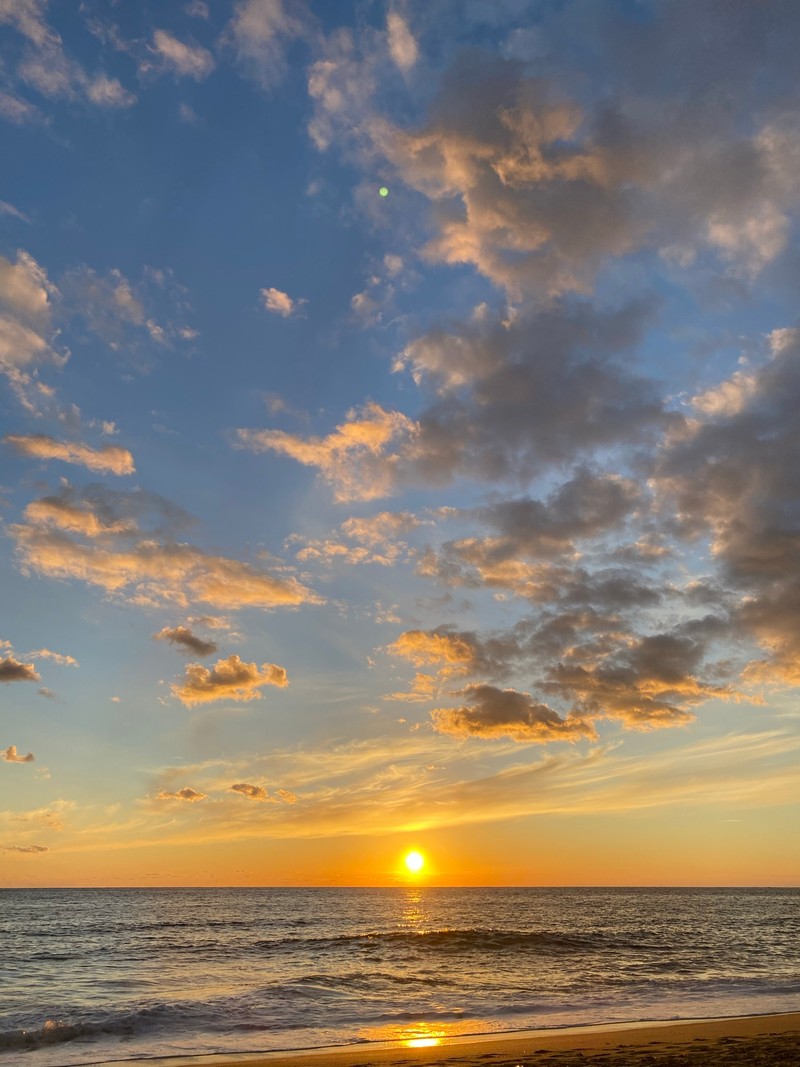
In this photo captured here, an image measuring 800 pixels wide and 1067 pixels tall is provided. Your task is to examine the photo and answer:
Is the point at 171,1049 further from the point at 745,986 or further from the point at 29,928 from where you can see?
the point at 29,928

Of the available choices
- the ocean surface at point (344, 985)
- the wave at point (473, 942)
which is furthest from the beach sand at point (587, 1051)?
the wave at point (473, 942)

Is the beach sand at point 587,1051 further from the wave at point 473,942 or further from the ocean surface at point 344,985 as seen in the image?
the wave at point 473,942

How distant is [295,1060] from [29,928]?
212 ft

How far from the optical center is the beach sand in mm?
15602

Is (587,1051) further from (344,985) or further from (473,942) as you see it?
(473,942)

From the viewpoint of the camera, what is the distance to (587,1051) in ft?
55.6

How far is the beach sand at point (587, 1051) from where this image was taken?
15.6m

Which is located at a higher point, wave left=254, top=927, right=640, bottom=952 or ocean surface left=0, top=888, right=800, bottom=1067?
wave left=254, top=927, right=640, bottom=952

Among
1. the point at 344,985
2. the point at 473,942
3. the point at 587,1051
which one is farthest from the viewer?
the point at 473,942

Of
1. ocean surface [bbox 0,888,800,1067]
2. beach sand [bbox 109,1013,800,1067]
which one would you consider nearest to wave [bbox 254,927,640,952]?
ocean surface [bbox 0,888,800,1067]

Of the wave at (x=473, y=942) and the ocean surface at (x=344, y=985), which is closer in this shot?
the ocean surface at (x=344, y=985)

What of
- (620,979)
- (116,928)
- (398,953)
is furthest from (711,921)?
(116,928)

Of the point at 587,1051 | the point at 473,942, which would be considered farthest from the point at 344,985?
the point at 473,942

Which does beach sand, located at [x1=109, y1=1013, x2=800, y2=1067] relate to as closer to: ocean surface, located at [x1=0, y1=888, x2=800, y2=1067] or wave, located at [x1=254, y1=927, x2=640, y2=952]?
ocean surface, located at [x1=0, y1=888, x2=800, y2=1067]
